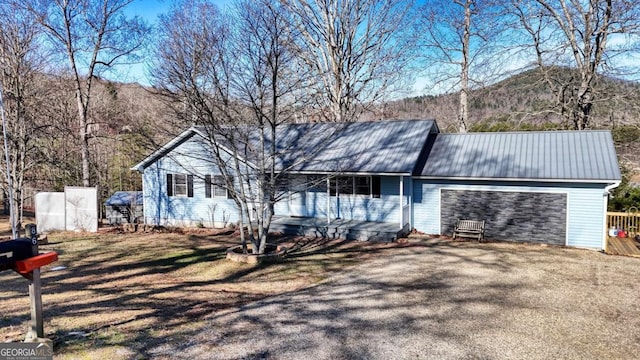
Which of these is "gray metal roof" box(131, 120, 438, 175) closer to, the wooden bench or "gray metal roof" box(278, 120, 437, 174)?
"gray metal roof" box(278, 120, 437, 174)

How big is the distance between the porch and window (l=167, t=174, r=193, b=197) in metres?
4.35

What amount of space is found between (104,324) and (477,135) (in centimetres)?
1406

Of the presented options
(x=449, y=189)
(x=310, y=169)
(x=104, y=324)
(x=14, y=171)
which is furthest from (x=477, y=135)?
(x=14, y=171)

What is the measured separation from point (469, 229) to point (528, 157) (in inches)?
127

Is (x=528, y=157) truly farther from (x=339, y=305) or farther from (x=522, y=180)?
(x=339, y=305)

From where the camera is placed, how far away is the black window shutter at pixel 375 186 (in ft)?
49.7

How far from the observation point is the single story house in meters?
12.7

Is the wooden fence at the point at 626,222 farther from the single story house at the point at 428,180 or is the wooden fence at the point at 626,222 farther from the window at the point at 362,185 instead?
the window at the point at 362,185

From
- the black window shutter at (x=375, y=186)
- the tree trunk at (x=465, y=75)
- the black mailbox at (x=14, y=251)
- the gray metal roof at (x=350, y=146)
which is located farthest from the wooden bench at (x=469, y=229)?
the black mailbox at (x=14, y=251)

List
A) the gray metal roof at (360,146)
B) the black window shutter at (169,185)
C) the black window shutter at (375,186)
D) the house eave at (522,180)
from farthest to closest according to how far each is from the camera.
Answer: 1. the black window shutter at (169,185)
2. the black window shutter at (375,186)
3. the gray metal roof at (360,146)
4. the house eave at (522,180)

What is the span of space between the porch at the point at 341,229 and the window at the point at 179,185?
4.35 metres

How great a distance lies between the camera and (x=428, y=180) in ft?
48.5

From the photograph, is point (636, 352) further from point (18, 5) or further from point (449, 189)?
point (18, 5)

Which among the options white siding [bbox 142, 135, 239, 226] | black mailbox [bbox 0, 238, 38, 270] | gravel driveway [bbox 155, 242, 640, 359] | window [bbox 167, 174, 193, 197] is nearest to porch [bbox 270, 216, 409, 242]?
white siding [bbox 142, 135, 239, 226]
